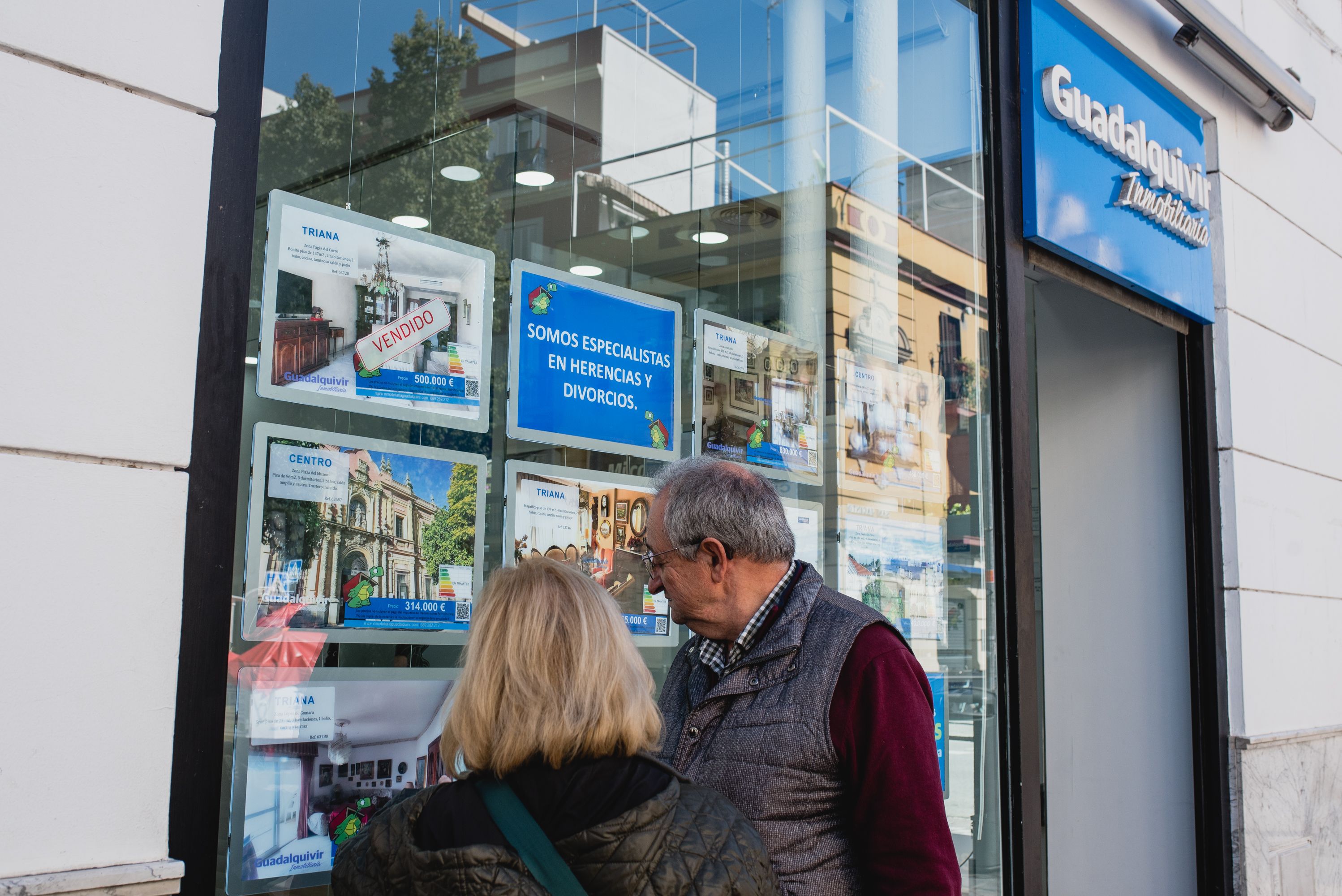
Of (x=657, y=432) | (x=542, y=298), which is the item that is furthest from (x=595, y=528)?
(x=542, y=298)

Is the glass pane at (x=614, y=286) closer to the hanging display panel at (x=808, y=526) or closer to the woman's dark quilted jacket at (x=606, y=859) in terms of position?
the hanging display panel at (x=808, y=526)

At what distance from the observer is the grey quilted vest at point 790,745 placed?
223 cm

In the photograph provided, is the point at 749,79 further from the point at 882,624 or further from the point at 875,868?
the point at 875,868

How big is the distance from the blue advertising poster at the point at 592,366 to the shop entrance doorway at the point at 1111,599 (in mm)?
3008

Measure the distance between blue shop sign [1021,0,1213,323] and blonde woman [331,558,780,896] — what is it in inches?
135

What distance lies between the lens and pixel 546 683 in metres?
1.93

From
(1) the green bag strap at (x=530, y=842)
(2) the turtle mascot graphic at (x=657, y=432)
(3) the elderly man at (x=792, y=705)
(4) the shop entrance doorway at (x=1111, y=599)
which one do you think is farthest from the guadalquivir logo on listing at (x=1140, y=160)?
(1) the green bag strap at (x=530, y=842)

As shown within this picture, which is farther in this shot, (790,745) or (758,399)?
(758,399)

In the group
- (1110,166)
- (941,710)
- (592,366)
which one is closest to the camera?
(592,366)

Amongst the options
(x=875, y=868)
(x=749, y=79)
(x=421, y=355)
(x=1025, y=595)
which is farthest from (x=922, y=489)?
(x=875, y=868)

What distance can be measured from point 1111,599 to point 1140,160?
209 centimetres

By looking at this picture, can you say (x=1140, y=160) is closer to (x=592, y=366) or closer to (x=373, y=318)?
(x=592, y=366)

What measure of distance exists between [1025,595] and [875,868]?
2.75 metres

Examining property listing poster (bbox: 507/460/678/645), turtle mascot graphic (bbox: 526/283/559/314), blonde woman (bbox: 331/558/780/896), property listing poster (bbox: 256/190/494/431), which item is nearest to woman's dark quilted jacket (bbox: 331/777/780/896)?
blonde woman (bbox: 331/558/780/896)
